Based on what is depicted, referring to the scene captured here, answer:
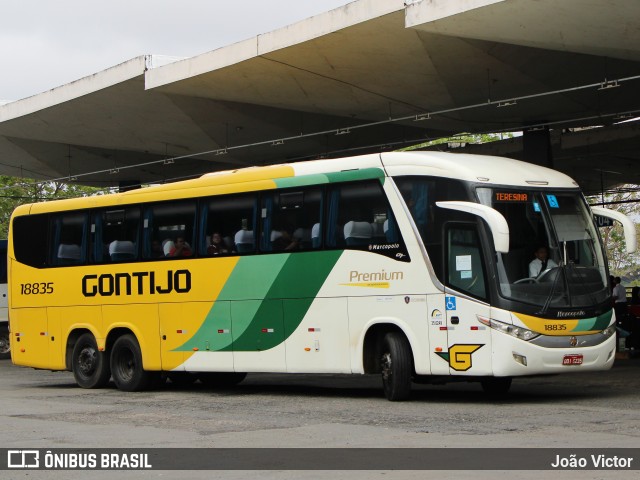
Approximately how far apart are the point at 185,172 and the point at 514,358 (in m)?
26.9

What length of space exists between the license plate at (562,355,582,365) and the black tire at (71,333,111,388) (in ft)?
27.6

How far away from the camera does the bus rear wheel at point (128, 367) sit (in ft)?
64.0

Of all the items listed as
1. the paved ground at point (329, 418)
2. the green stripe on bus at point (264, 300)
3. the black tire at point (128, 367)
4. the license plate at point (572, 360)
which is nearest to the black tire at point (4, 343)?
the paved ground at point (329, 418)

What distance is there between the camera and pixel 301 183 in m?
17.1

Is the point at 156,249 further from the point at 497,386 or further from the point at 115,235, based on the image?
the point at 497,386

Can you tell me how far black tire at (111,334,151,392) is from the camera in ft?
64.1

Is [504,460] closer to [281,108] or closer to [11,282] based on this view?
[11,282]

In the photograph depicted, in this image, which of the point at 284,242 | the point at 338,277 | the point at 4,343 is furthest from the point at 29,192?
the point at 338,277

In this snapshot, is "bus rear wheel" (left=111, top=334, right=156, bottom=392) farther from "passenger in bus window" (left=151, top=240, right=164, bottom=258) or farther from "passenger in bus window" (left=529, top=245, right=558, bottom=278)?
"passenger in bus window" (left=529, top=245, right=558, bottom=278)

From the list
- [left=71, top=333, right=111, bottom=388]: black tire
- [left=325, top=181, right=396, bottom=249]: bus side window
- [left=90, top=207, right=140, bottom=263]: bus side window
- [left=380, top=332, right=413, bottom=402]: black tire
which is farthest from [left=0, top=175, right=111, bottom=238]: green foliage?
[left=380, top=332, right=413, bottom=402]: black tire

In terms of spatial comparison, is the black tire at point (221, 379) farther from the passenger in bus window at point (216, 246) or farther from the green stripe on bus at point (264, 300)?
the passenger in bus window at point (216, 246)

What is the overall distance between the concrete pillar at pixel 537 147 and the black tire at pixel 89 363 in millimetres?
11529
